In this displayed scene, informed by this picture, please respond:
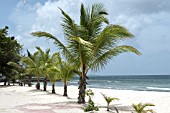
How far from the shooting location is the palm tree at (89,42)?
44.9 feet

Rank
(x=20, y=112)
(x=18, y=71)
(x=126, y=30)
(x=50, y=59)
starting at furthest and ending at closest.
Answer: (x=18, y=71) → (x=50, y=59) → (x=126, y=30) → (x=20, y=112)

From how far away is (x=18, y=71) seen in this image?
120 feet

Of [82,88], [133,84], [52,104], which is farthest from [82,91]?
[133,84]

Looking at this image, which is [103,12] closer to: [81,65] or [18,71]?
[81,65]

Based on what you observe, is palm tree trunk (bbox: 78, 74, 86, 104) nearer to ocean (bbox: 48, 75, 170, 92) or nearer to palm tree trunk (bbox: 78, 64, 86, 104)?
palm tree trunk (bbox: 78, 64, 86, 104)

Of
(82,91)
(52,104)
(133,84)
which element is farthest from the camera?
(133,84)

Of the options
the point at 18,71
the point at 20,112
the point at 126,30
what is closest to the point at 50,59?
the point at 18,71

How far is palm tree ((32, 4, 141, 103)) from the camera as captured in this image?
13695 mm

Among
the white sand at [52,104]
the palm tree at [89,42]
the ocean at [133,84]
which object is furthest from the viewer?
the ocean at [133,84]

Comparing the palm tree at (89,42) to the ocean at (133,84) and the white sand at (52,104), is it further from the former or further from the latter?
the ocean at (133,84)

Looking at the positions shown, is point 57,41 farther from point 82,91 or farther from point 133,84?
point 133,84

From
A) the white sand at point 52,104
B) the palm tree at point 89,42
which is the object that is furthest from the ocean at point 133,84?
the palm tree at point 89,42

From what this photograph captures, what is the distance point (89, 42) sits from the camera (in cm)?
1395

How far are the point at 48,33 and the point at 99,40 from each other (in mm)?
2618
